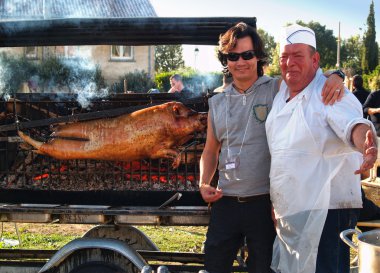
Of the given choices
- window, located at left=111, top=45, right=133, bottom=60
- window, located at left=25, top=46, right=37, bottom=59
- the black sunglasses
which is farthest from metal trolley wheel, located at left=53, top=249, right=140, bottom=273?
window, located at left=25, top=46, right=37, bottom=59

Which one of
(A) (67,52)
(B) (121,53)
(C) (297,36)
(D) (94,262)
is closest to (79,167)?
(D) (94,262)

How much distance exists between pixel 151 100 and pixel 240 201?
1146 mm

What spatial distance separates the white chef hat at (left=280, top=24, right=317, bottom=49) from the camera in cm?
276

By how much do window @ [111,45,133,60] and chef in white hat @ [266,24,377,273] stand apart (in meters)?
22.2

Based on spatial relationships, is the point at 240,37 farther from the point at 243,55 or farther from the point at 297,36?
the point at 297,36

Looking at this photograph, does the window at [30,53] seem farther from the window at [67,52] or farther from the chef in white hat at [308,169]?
the chef in white hat at [308,169]

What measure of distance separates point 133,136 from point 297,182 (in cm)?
131

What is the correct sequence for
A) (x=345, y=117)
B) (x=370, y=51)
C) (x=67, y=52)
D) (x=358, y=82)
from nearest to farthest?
(x=345, y=117), (x=358, y=82), (x=67, y=52), (x=370, y=51)

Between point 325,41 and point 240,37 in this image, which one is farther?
point 325,41

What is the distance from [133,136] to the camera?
3539 millimetres

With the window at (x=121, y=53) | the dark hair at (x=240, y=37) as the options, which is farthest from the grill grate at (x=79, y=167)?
the window at (x=121, y=53)

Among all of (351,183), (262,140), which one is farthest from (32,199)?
(351,183)

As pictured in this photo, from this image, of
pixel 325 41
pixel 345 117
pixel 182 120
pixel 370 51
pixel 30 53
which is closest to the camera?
pixel 345 117

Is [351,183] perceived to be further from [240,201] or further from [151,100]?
[151,100]
